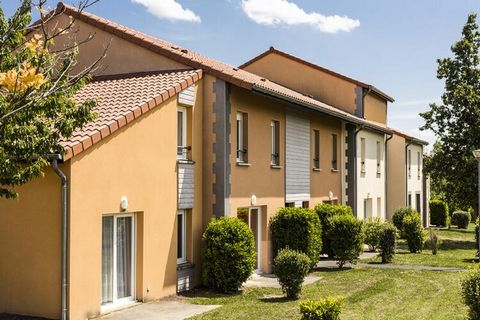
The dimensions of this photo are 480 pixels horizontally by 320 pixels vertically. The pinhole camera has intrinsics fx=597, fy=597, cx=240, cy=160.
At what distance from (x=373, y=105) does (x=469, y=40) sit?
638cm

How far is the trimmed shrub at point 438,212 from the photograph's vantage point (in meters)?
44.7

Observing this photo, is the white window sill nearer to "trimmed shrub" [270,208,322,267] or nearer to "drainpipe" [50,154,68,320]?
"trimmed shrub" [270,208,322,267]

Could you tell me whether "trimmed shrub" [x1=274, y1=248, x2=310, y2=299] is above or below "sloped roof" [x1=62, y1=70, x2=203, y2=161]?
below

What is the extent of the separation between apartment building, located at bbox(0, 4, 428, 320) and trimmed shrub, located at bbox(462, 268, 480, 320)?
244 inches

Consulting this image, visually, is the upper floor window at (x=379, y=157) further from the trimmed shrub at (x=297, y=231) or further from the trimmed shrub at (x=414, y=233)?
the trimmed shrub at (x=297, y=231)

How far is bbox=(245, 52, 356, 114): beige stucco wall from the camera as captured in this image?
26.9 m

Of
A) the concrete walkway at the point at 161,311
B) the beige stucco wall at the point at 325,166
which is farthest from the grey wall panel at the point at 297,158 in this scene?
the concrete walkway at the point at 161,311

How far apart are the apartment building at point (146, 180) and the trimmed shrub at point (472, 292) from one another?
244 inches

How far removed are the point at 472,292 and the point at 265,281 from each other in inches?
268

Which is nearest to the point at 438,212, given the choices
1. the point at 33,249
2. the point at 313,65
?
the point at 313,65

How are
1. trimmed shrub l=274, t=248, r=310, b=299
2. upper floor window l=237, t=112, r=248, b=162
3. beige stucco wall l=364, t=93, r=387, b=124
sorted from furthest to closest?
beige stucco wall l=364, t=93, r=387, b=124, upper floor window l=237, t=112, r=248, b=162, trimmed shrub l=274, t=248, r=310, b=299

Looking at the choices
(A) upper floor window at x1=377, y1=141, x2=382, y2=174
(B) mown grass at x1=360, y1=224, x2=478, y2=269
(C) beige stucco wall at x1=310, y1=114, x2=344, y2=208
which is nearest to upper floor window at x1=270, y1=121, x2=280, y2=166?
(C) beige stucco wall at x1=310, y1=114, x2=344, y2=208

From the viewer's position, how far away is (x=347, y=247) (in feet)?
61.5

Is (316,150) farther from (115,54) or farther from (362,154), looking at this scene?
(115,54)
